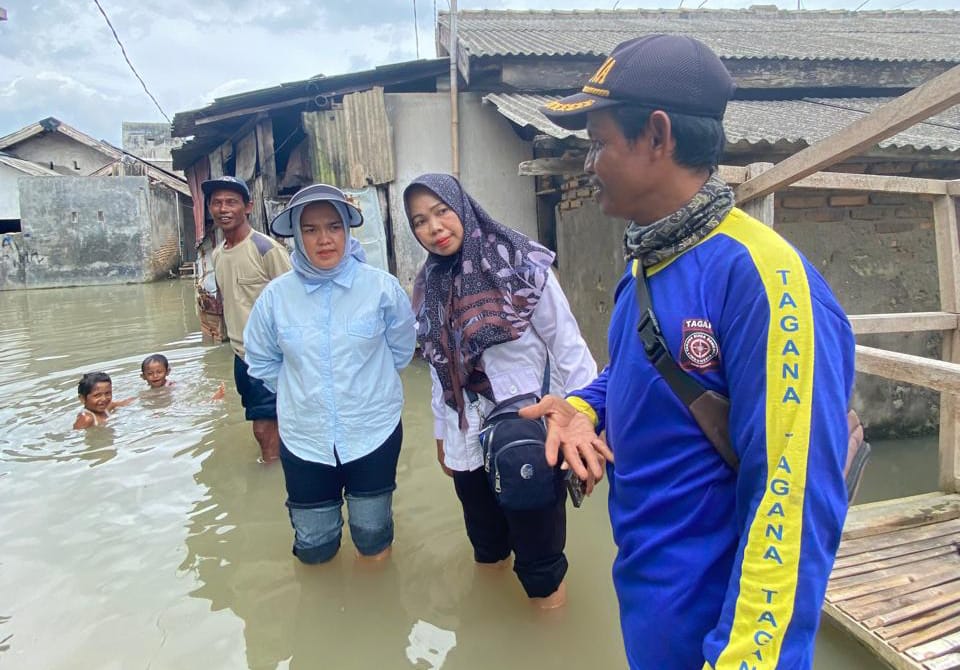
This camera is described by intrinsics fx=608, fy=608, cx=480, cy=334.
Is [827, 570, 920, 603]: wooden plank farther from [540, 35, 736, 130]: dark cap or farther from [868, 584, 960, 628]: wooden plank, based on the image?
[540, 35, 736, 130]: dark cap

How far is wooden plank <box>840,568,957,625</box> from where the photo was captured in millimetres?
2326

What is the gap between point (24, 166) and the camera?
21344 millimetres

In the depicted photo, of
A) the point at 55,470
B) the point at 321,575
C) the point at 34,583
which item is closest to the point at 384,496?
the point at 321,575

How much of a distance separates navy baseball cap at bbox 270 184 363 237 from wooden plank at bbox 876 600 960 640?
271 cm

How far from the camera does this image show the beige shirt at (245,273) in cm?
403

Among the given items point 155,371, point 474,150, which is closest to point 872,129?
point 474,150

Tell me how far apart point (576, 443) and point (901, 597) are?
6.22ft

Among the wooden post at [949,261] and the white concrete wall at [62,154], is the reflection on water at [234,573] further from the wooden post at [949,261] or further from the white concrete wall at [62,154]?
the white concrete wall at [62,154]

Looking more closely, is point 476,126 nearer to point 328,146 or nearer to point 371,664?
point 328,146

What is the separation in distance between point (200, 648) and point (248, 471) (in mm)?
2022

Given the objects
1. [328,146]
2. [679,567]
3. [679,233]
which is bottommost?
[679,567]

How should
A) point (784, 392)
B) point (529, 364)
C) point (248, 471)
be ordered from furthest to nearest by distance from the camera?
point (248, 471)
point (529, 364)
point (784, 392)

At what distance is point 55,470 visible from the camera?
4.65 m

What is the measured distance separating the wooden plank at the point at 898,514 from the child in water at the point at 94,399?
19.5ft
